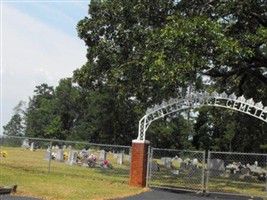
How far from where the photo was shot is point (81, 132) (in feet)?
283

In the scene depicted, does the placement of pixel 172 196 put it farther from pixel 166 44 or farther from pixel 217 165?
pixel 217 165

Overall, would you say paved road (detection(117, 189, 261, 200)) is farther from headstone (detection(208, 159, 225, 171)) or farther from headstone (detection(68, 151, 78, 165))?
headstone (detection(208, 159, 225, 171))

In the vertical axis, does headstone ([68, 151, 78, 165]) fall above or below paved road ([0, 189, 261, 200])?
above

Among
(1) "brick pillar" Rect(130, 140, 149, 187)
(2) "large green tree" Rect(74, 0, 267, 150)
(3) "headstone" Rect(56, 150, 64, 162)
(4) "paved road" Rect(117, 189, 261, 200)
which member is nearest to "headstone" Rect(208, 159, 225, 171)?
(2) "large green tree" Rect(74, 0, 267, 150)

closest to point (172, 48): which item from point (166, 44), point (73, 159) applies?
point (166, 44)

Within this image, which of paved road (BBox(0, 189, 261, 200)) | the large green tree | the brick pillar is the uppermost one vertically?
the large green tree

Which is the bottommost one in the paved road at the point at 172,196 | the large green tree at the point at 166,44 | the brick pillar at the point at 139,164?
the paved road at the point at 172,196

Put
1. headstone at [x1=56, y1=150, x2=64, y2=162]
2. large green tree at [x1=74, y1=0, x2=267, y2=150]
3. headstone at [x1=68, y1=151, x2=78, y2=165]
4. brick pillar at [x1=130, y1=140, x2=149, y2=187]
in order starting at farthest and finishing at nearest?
headstone at [x1=56, y1=150, x2=64, y2=162] → headstone at [x1=68, y1=151, x2=78, y2=165] → brick pillar at [x1=130, y1=140, x2=149, y2=187] → large green tree at [x1=74, y1=0, x2=267, y2=150]

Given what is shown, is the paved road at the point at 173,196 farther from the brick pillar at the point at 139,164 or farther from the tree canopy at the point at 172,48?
the tree canopy at the point at 172,48

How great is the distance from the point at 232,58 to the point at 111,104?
55321 mm

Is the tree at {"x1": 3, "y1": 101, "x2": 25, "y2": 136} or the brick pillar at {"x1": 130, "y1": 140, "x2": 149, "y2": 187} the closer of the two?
the brick pillar at {"x1": 130, "y1": 140, "x2": 149, "y2": 187}

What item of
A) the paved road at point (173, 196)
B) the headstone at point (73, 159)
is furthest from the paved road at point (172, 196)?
the headstone at point (73, 159)

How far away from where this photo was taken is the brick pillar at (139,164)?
18.1 meters

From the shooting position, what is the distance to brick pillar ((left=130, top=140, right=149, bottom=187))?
18.1 m
